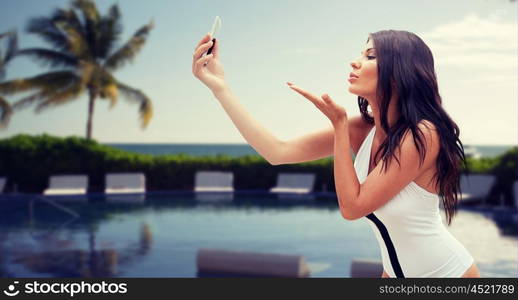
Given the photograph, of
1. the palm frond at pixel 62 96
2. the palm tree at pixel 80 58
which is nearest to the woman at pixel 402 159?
the palm tree at pixel 80 58

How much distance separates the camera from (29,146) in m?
21.4

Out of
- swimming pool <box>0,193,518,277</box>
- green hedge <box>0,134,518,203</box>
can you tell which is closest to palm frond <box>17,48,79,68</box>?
green hedge <box>0,134,518,203</box>

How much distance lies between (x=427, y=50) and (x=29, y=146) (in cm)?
2167

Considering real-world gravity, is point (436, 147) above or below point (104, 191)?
above

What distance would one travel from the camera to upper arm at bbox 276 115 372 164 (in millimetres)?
1956

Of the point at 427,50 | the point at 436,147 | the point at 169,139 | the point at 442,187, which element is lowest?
the point at 169,139

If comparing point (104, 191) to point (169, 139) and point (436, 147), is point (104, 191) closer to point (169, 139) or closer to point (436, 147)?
point (436, 147)

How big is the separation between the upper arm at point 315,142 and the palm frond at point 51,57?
27018 millimetres

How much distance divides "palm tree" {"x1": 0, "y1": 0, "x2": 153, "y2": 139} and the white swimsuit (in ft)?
83.3

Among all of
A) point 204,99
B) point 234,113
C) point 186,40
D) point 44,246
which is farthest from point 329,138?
point 204,99

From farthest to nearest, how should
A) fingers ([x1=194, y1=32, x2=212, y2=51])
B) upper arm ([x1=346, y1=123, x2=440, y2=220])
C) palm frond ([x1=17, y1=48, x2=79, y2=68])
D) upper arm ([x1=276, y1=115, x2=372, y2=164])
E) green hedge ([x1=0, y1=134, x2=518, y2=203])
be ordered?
palm frond ([x1=17, y1=48, x2=79, y2=68]) → green hedge ([x1=0, y1=134, x2=518, y2=203]) → upper arm ([x1=276, y1=115, x2=372, y2=164]) → fingers ([x1=194, y1=32, x2=212, y2=51]) → upper arm ([x1=346, y1=123, x2=440, y2=220])

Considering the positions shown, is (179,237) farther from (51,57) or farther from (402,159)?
(51,57)
